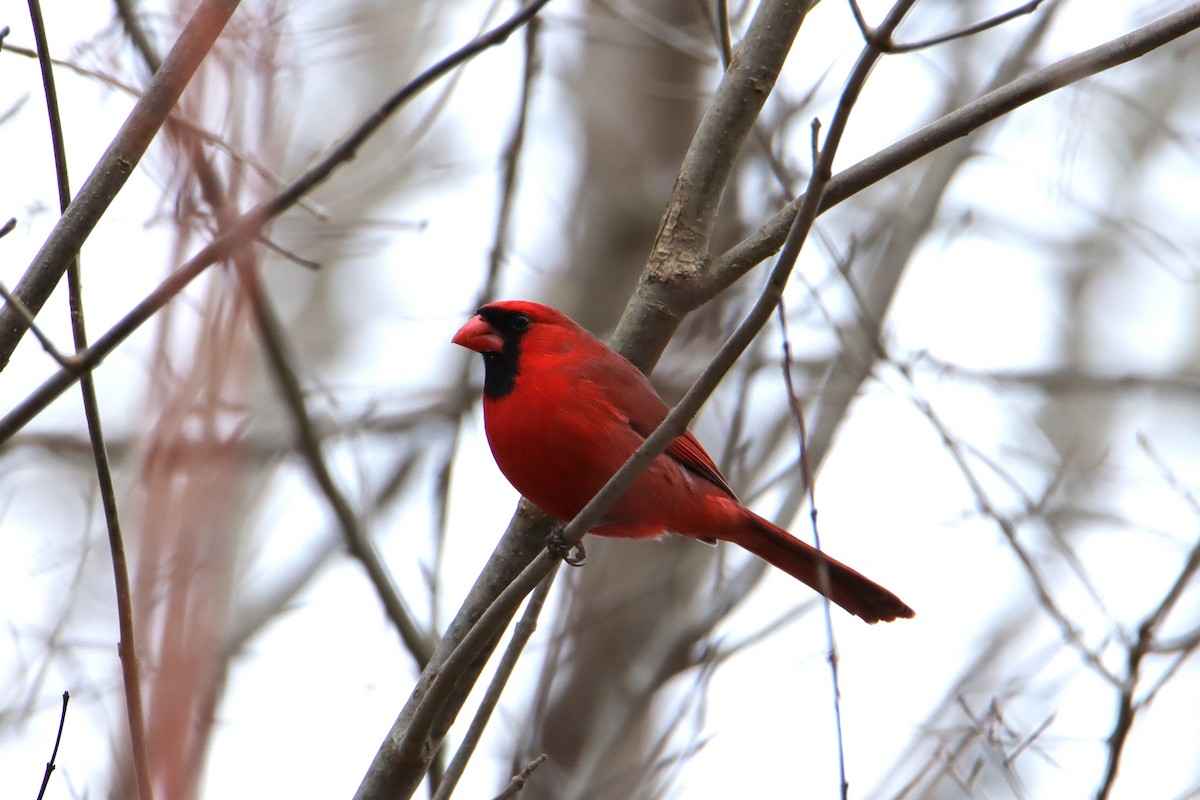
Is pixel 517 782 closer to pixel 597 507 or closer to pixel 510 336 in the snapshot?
pixel 597 507

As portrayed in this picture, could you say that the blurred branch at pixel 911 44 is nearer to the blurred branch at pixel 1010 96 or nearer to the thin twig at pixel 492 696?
the blurred branch at pixel 1010 96

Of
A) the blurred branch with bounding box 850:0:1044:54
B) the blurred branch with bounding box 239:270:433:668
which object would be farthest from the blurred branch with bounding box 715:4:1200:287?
the blurred branch with bounding box 239:270:433:668

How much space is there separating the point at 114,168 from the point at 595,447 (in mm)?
1623

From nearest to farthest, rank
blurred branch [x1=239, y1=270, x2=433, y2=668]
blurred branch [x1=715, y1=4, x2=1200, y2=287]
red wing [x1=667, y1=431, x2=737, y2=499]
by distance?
1. blurred branch [x1=715, y1=4, x2=1200, y2=287]
2. red wing [x1=667, y1=431, x2=737, y2=499]
3. blurred branch [x1=239, y1=270, x2=433, y2=668]

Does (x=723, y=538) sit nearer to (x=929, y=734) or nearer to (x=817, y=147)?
(x=929, y=734)

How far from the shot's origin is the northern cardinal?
350 centimetres

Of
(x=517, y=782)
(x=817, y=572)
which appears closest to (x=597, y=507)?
(x=517, y=782)

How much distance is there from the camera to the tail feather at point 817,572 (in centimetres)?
400

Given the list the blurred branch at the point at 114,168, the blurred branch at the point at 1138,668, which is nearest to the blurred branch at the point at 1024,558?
the blurred branch at the point at 1138,668

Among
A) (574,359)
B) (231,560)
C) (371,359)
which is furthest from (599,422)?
(371,359)

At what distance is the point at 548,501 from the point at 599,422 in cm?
27

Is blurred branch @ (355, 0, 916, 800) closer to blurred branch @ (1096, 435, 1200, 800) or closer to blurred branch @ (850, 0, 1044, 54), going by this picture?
blurred branch @ (850, 0, 1044, 54)

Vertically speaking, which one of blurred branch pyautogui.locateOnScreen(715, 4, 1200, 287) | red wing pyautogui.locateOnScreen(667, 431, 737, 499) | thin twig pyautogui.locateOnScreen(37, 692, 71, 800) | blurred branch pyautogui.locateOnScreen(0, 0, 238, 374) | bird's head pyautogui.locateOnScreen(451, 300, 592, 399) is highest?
bird's head pyautogui.locateOnScreen(451, 300, 592, 399)

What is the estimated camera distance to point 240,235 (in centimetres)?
198
